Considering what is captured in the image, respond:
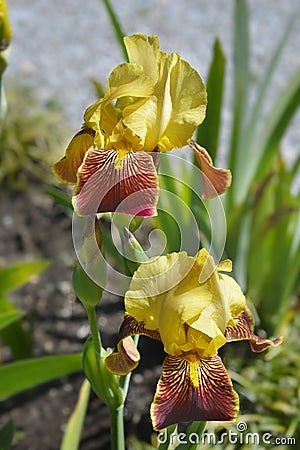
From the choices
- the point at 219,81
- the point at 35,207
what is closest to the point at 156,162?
the point at 219,81

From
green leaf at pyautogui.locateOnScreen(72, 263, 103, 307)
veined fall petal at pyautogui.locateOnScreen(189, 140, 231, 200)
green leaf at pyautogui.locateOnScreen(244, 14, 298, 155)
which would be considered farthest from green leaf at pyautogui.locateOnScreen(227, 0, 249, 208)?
green leaf at pyautogui.locateOnScreen(72, 263, 103, 307)

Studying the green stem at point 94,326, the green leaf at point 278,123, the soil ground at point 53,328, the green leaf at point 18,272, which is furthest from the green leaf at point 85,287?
the green leaf at point 278,123

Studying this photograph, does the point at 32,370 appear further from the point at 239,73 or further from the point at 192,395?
the point at 239,73

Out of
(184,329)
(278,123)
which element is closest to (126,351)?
(184,329)

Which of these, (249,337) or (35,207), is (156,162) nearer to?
(249,337)

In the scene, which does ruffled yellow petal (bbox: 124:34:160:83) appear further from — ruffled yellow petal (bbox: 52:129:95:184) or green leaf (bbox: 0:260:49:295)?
green leaf (bbox: 0:260:49:295)

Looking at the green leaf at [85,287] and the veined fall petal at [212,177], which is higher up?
the veined fall petal at [212,177]

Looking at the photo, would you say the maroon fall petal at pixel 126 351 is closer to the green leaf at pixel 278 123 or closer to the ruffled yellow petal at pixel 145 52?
the ruffled yellow petal at pixel 145 52
